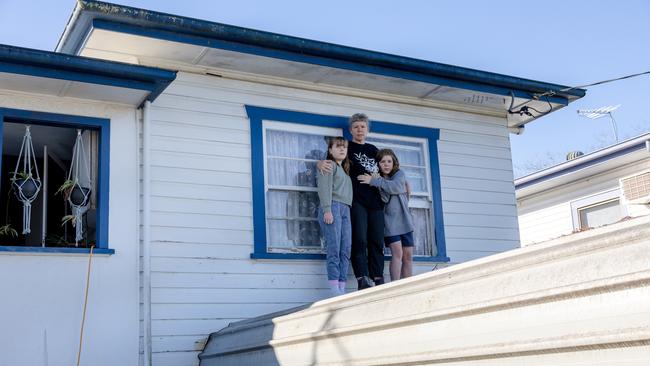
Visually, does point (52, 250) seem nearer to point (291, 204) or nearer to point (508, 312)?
point (291, 204)

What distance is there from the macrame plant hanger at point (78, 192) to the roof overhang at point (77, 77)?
1.69 feet

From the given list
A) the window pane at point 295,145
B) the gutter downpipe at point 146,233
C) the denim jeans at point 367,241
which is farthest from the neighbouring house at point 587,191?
the gutter downpipe at point 146,233

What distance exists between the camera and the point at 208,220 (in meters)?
7.83

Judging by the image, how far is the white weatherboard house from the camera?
6.99m

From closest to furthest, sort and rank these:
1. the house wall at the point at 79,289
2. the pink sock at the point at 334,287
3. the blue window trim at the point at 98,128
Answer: the house wall at the point at 79,289 → the blue window trim at the point at 98,128 → the pink sock at the point at 334,287

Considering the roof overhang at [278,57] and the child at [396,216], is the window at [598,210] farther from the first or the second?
the child at [396,216]

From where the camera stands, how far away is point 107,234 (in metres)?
7.30

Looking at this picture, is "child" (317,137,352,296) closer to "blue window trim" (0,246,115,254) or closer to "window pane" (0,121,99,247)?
"blue window trim" (0,246,115,254)

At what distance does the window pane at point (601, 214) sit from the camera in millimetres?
13914

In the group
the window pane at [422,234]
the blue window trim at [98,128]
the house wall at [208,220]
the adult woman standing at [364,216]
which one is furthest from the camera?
the window pane at [422,234]

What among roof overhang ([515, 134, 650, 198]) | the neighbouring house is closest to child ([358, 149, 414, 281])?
the neighbouring house

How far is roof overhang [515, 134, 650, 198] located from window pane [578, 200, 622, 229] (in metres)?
0.57

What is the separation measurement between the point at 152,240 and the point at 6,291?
1333mm

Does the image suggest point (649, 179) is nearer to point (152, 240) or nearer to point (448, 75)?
point (448, 75)
